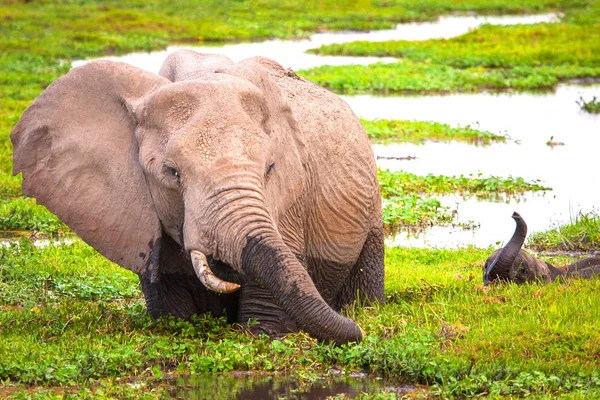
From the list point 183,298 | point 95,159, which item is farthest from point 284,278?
point 95,159

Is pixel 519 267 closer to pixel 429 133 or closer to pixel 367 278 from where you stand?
pixel 367 278

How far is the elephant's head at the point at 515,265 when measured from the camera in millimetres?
8844

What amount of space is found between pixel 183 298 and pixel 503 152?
1107 centimetres

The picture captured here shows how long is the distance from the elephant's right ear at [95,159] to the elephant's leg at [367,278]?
2.08 meters

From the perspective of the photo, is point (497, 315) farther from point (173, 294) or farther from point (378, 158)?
point (378, 158)

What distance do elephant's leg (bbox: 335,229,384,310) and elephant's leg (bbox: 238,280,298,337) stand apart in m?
1.42

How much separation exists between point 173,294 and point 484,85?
19376 millimetres

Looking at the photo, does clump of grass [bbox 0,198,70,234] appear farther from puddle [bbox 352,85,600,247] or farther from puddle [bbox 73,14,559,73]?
puddle [bbox 73,14,559,73]

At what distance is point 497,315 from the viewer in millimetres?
7488

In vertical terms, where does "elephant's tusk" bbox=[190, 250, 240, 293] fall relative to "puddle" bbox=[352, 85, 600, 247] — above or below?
above

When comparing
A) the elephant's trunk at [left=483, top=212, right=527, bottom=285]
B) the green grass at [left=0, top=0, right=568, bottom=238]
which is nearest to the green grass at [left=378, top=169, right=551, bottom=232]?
the elephant's trunk at [left=483, top=212, right=527, bottom=285]

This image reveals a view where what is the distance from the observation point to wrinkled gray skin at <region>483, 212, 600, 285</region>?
348 inches

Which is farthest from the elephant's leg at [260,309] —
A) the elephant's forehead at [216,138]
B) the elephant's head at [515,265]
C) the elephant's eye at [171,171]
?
the elephant's head at [515,265]

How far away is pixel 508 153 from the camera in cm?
1761
